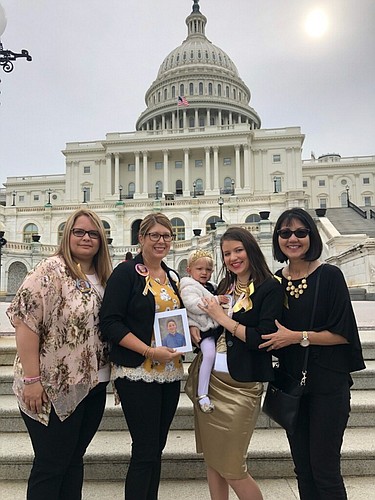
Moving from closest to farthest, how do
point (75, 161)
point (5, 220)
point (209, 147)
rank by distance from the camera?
point (5, 220) → point (209, 147) → point (75, 161)

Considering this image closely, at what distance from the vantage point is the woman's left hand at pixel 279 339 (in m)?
2.84

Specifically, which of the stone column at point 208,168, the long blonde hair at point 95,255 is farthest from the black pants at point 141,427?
the stone column at point 208,168

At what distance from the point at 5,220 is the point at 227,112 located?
176 ft

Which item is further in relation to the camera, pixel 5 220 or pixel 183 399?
pixel 5 220

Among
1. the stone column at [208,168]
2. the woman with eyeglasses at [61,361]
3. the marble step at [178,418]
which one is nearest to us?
the woman with eyeglasses at [61,361]

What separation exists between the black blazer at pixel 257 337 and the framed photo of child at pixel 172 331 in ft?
1.04

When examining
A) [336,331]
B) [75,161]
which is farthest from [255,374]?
[75,161]

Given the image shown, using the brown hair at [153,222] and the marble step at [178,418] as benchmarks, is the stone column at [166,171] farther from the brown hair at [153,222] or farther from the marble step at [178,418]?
the brown hair at [153,222]

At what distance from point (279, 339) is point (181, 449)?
1.67 metres

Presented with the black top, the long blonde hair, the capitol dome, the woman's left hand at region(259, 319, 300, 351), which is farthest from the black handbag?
the capitol dome

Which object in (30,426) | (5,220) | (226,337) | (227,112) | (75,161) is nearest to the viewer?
(30,426)

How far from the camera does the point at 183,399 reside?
14.7ft

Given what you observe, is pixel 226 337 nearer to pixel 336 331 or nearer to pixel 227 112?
pixel 336 331

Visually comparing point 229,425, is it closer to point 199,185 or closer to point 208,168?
point 208,168
